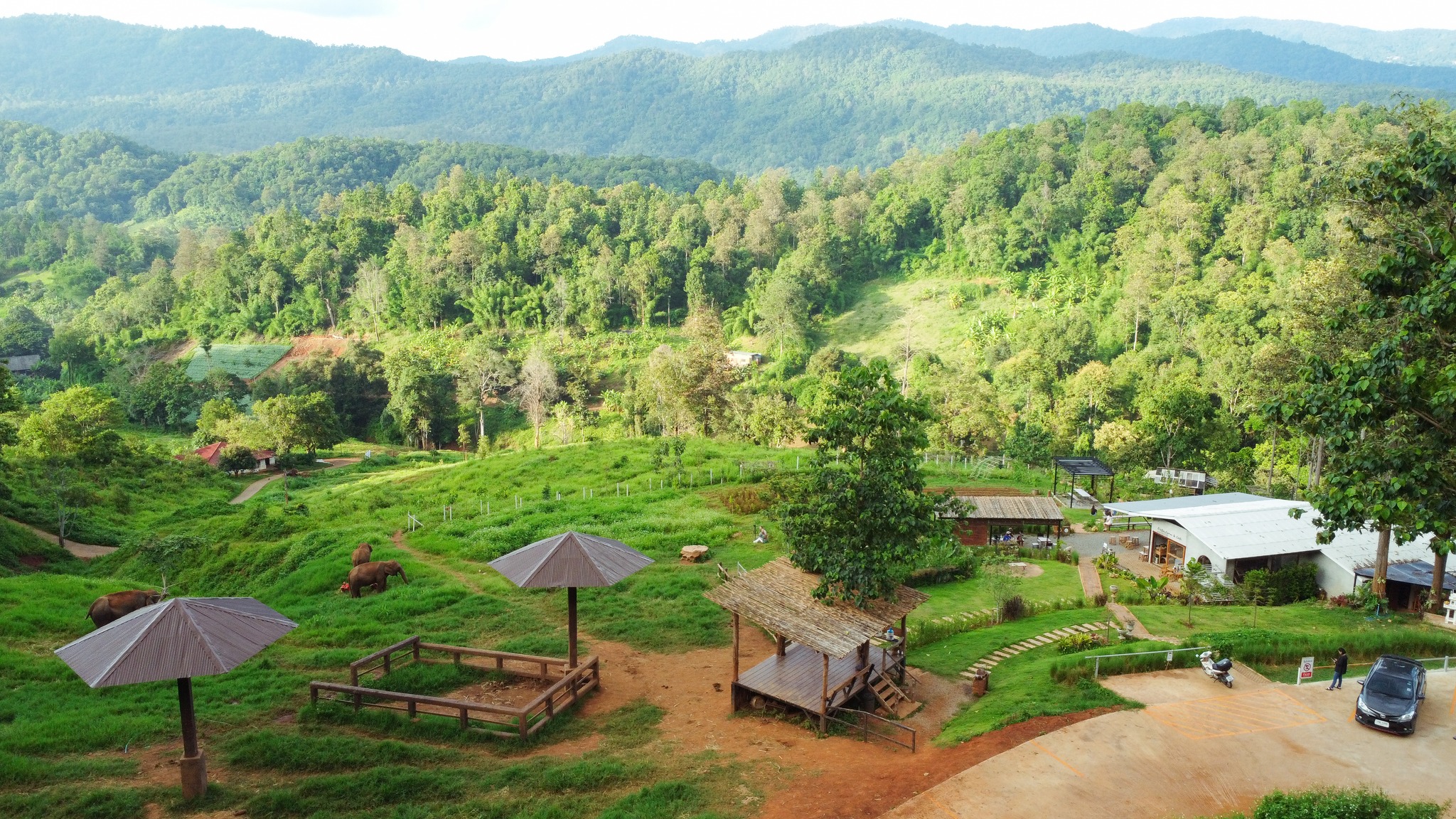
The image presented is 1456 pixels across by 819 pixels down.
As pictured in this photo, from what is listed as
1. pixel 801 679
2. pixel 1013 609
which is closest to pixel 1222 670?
pixel 1013 609

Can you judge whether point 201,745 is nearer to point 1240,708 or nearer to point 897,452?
point 897,452

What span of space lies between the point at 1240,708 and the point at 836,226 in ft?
282

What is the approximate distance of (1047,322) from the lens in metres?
67.1

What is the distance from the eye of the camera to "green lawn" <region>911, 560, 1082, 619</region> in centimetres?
2248

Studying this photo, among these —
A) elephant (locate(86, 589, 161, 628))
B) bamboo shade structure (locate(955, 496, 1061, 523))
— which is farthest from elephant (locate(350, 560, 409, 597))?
bamboo shade structure (locate(955, 496, 1061, 523))

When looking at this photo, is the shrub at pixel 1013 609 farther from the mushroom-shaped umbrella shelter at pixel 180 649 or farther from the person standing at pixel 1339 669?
the mushroom-shaped umbrella shelter at pixel 180 649

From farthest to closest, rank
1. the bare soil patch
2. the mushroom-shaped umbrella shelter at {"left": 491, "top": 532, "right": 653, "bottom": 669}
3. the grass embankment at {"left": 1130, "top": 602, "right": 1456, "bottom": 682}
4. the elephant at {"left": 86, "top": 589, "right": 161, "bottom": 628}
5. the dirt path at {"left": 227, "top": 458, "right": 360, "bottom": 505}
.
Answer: the dirt path at {"left": 227, "top": 458, "right": 360, "bottom": 505}, the elephant at {"left": 86, "top": 589, "right": 161, "bottom": 628}, the grass embankment at {"left": 1130, "top": 602, "right": 1456, "bottom": 682}, the mushroom-shaped umbrella shelter at {"left": 491, "top": 532, "right": 653, "bottom": 669}, the bare soil patch

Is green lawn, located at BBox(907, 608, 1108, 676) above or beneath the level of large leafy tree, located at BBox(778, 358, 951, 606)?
beneath

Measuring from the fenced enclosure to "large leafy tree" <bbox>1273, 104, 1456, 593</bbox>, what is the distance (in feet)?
42.5

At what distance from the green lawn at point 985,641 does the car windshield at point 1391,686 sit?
5746 millimetres

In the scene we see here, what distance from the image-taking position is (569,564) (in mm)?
16406

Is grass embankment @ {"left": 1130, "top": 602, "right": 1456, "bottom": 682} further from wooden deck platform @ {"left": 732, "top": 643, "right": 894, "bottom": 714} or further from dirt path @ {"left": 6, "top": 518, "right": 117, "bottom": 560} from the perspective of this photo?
dirt path @ {"left": 6, "top": 518, "right": 117, "bottom": 560}

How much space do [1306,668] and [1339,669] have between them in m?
0.59

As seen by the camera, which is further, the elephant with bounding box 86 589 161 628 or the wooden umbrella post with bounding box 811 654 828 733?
the elephant with bounding box 86 589 161 628
